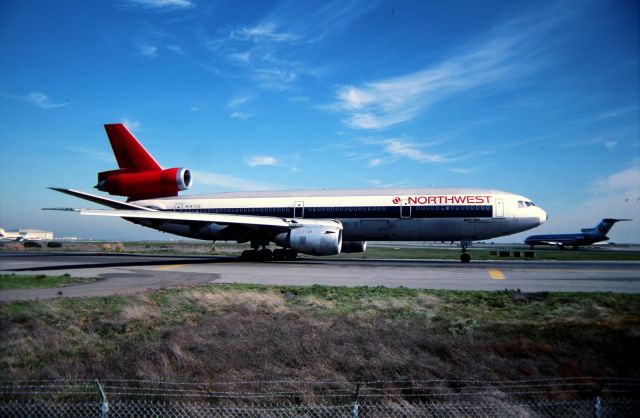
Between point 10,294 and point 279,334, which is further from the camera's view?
point 10,294

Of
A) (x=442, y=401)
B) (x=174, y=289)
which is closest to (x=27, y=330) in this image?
(x=174, y=289)

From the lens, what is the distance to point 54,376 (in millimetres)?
8352

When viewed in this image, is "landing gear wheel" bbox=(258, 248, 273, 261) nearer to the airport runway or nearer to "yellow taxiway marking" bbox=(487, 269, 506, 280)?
the airport runway

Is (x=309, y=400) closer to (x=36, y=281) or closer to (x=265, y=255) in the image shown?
(x=36, y=281)

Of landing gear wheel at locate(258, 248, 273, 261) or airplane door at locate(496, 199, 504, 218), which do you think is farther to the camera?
landing gear wheel at locate(258, 248, 273, 261)

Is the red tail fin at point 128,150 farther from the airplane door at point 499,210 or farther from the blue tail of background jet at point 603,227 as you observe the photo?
the blue tail of background jet at point 603,227

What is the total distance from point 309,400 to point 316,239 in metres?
17.4

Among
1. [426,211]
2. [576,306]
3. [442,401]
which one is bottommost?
[442,401]

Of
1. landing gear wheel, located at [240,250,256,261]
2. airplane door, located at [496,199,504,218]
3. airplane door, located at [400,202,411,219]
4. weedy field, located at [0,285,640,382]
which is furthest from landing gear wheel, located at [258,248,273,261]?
airplane door, located at [496,199,504,218]

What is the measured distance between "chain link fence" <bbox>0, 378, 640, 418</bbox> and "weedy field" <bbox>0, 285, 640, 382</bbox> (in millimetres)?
580

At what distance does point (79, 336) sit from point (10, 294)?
18.4ft

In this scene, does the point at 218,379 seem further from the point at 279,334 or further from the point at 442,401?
the point at 442,401

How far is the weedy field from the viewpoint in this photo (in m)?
8.91

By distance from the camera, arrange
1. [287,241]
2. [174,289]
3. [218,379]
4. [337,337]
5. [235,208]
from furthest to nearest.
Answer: [235,208], [287,241], [174,289], [337,337], [218,379]
